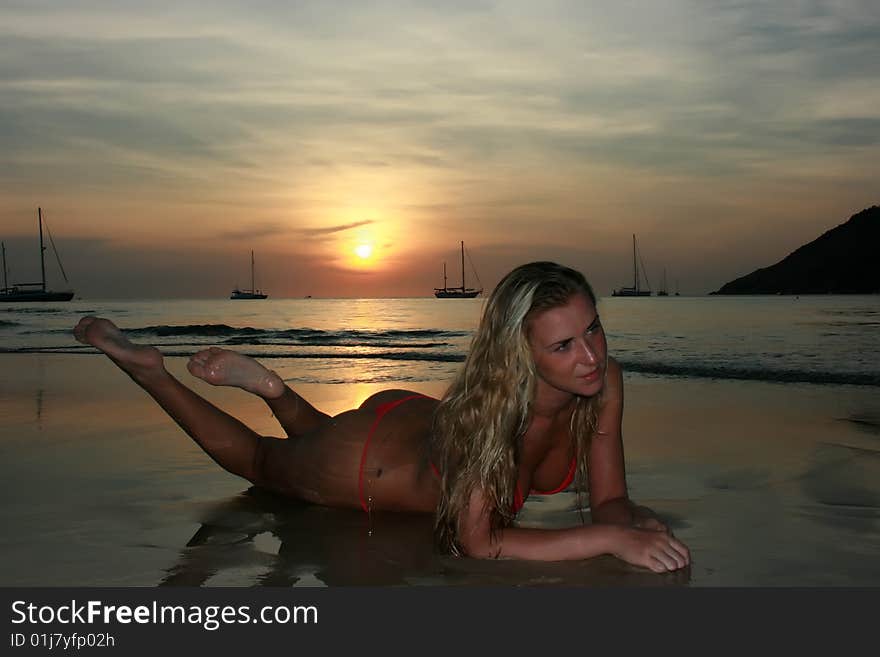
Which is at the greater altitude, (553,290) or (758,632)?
(553,290)

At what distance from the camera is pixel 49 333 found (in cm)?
2116

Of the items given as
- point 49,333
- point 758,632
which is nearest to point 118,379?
point 758,632

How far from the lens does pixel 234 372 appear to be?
4.07 metres

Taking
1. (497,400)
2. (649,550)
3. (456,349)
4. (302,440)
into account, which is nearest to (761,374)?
(456,349)

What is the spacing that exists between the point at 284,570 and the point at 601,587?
1.24 m

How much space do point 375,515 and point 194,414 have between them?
3.61ft

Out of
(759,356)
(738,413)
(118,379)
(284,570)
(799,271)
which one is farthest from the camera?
(799,271)

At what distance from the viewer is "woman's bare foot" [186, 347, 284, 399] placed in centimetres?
406

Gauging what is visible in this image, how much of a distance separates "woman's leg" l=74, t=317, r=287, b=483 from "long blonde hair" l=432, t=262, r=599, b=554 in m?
1.47

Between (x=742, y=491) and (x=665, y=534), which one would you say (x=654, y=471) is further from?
(x=665, y=534)

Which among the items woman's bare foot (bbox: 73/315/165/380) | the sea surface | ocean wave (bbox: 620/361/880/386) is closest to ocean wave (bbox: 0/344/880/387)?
ocean wave (bbox: 620/361/880/386)

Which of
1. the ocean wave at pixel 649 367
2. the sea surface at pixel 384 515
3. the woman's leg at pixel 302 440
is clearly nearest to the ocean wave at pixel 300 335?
the ocean wave at pixel 649 367

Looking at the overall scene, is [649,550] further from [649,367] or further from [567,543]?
[649,367]

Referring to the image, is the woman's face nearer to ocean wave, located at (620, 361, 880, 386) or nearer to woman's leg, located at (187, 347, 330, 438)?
woman's leg, located at (187, 347, 330, 438)
